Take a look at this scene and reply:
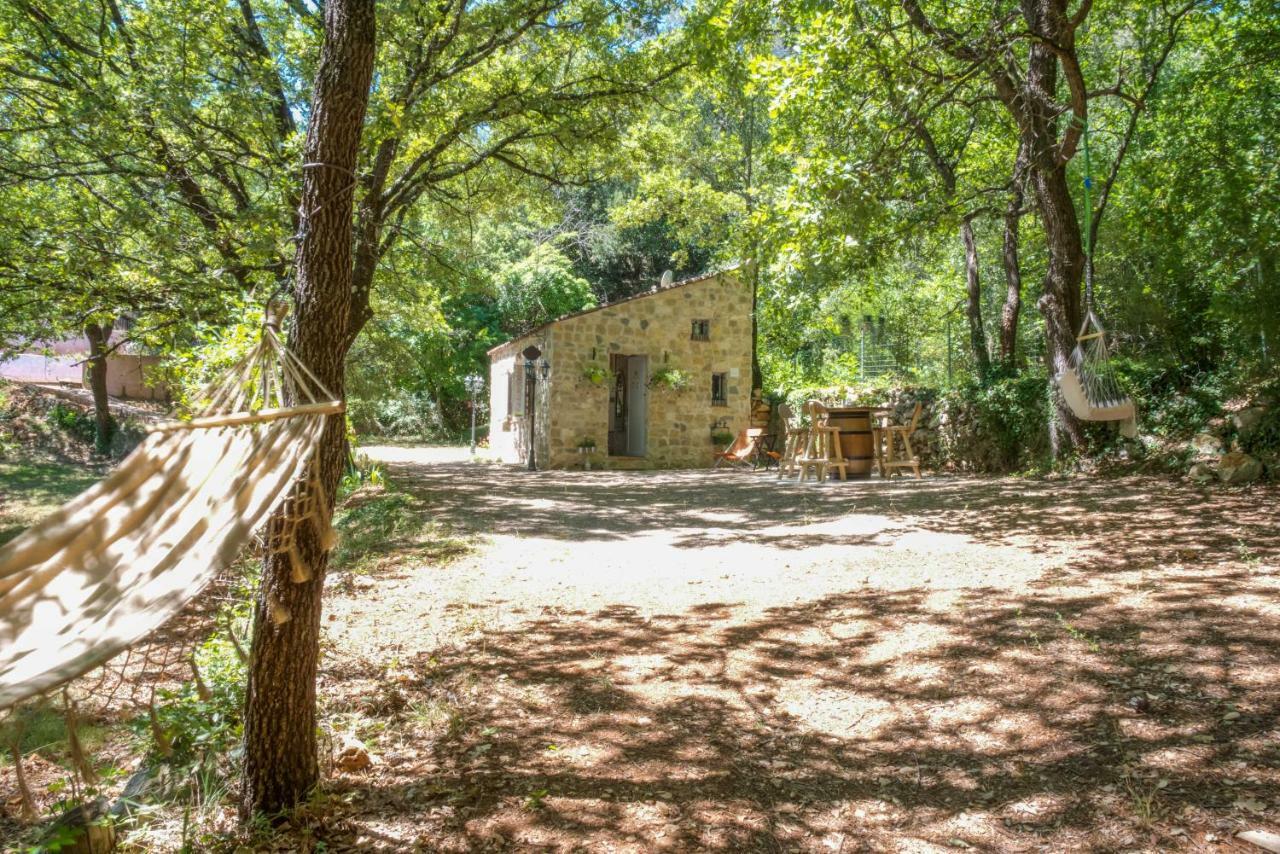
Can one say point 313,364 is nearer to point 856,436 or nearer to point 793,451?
point 856,436

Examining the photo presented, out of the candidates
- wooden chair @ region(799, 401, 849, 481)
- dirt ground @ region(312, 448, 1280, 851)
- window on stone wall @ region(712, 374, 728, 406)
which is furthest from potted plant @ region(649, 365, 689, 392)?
dirt ground @ region(312, 448, 1280, 851)

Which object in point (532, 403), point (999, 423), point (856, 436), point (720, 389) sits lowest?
point (856, 436)

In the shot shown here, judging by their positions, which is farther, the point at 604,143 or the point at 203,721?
the point at 604,143

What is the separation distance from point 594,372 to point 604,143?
5.24 metres

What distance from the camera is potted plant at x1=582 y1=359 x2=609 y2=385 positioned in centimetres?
1355

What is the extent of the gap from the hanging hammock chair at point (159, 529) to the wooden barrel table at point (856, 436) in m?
8.18

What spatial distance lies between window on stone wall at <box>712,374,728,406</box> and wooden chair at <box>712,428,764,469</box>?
96 centimetres

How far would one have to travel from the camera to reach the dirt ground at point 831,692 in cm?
216

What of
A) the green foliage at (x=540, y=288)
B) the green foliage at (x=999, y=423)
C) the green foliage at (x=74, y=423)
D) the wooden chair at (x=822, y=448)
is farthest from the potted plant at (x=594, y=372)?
the green foliage at (x=74, y=423)

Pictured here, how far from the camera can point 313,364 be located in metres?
2.39

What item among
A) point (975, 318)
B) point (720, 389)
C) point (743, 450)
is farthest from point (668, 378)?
point (975, 318)

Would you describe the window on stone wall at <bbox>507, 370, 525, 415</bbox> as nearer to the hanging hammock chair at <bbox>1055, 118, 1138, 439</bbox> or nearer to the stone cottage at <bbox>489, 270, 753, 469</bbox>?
the stone cottage at <bbox>489, 270, 753, 469</bbox>

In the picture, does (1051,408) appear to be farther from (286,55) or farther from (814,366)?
(814,366)

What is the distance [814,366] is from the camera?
65.2 ft
